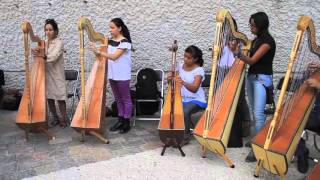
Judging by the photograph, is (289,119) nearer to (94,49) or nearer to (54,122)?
(94,49)

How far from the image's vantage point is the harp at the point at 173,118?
13.9 feet

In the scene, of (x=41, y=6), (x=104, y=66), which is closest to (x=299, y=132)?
(x=104, y=66)

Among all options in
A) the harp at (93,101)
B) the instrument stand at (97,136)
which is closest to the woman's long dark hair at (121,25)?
the harp at (93,101)

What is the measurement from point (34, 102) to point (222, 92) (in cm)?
225

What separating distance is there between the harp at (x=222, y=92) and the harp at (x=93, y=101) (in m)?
1.23

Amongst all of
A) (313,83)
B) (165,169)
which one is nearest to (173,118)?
(165,169)

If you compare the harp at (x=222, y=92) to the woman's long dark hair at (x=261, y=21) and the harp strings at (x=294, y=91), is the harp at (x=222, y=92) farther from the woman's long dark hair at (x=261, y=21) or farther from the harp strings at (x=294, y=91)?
the harp strings at (x=294, y=91)

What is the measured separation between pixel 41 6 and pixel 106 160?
10.3 ft

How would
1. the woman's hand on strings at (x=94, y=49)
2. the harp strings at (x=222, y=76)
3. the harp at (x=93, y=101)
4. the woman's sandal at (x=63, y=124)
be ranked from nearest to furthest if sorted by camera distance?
the harp strings at (x=222, y=76), the harp at (x=93, y=101), the woman's hand on strings at (x=94, y=49), the woman's sandal at (x=63, y=124)

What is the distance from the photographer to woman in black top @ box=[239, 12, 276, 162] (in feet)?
13.3

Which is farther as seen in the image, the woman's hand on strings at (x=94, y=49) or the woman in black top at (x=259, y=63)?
the woman's hand on strings at (x=94, y=49)

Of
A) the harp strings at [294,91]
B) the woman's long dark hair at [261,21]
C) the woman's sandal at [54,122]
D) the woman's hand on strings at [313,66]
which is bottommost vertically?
the woman's sandal at [54,122]

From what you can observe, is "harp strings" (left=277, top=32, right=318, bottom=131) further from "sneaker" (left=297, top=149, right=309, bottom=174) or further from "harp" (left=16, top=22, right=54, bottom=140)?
"harp" (left=16, top=22, right=54, bottom=140)

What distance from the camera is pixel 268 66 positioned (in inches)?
166
